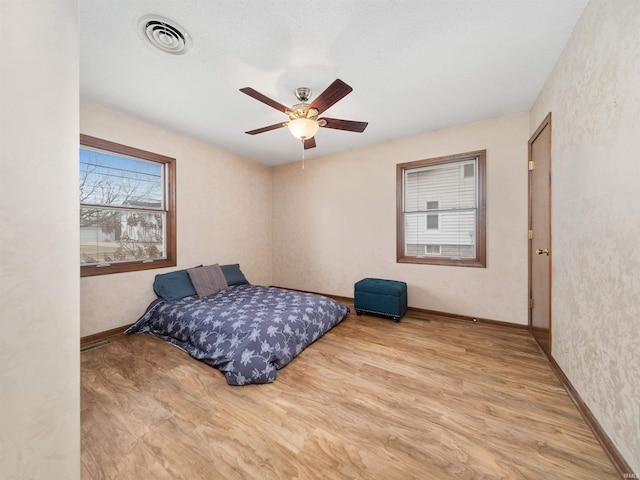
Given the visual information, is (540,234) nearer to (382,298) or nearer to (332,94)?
(382,298)

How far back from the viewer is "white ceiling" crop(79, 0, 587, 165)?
1566 mm

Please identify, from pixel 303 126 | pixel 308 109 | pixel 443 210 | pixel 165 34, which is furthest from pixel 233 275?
pixel 443 210

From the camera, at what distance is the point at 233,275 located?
3914mm

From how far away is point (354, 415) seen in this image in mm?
1588

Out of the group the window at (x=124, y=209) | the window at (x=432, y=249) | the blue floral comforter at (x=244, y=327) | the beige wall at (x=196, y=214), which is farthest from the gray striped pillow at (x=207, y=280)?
the window at (x=432, y=249)

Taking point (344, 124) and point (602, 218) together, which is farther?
point (344, 124)

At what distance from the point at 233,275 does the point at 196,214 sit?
109 centimetres

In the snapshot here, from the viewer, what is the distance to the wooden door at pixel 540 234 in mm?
Result: 2199

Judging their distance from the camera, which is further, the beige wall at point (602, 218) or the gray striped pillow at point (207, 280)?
the gray striped pillow at point (207, 280)

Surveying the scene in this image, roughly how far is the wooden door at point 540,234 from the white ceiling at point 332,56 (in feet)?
1.80

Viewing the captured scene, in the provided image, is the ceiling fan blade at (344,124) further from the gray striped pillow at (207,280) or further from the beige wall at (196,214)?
the gray striped pillow at (207,280)

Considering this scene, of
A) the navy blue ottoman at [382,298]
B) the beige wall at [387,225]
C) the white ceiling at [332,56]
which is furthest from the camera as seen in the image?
the navy blue ottoman at [382,298]

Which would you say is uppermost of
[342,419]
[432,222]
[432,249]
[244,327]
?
[432,222]

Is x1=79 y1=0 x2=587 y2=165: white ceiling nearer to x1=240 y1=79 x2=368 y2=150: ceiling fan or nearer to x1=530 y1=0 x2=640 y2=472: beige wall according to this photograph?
x1=240 y1=79 x2=368 y2=150: ceiling fan
